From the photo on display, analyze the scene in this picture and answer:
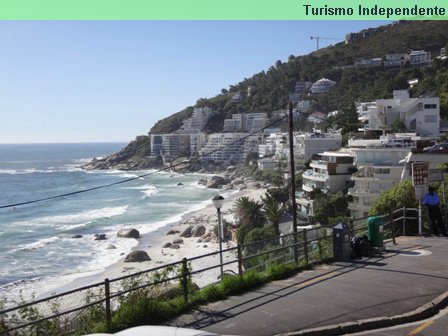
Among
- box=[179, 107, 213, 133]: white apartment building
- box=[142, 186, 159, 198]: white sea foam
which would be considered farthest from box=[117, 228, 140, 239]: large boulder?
box=[179, 107, 213, 133]: white apartment building

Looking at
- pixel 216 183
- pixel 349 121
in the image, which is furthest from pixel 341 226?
pixel 216 183

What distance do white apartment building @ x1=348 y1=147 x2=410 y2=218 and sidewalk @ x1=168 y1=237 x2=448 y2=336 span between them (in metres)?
33.3

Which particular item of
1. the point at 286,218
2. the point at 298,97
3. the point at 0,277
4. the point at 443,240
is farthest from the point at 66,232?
the point at 298,97

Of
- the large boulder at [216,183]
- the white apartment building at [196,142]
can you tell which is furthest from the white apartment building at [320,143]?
the white apartment building at [196,142]

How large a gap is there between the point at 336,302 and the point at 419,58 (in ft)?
499

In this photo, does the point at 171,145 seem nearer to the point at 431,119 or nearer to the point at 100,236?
the point at 431,119

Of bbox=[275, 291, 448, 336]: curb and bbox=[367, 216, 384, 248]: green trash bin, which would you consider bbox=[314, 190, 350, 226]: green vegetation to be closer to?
bbox=[367, 216, 384, 248]: green trash bin

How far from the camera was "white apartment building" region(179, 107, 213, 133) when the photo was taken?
611 feet

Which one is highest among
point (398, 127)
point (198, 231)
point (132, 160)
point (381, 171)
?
point (398, 127)

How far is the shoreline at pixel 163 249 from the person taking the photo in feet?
115

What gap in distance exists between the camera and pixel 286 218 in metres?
52.2

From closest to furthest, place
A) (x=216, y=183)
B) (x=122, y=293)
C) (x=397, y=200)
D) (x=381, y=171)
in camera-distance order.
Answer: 1. (x=122, y=293)
2. (x=397, y=200)
3. (x=381, y=171)
4. (x=216, y=183)

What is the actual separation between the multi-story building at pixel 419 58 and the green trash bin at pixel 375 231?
461 ft

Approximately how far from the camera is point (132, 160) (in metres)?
166
